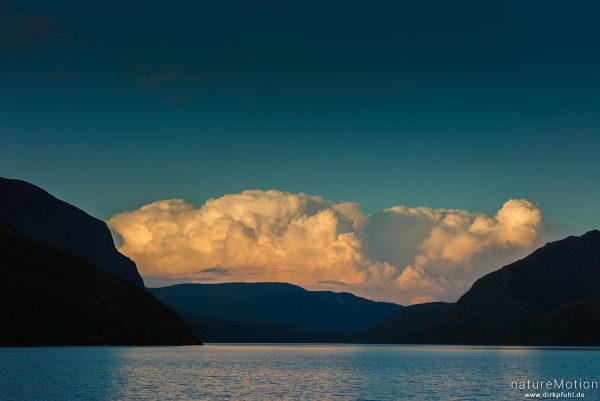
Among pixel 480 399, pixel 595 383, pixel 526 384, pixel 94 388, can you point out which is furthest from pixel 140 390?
pixel 595 383

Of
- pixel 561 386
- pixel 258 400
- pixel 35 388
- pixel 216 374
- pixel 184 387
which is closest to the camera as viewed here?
pixel 258 400

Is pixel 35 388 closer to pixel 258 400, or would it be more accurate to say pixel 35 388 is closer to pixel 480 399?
pixel 258 400

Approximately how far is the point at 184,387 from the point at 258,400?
2046 centimetres

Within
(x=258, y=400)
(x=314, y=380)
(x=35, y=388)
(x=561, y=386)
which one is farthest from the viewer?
(x=314, y=380)

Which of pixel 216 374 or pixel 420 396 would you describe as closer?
pixel 420 396

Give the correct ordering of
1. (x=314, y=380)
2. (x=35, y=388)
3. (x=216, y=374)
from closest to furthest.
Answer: (x=35, y=388), (x=314, y=380), (x=216, y=374)

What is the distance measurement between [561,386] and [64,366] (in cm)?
9482

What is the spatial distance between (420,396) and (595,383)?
132 ft

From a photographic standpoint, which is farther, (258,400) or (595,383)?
(595,383)

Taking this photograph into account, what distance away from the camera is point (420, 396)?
97938mm

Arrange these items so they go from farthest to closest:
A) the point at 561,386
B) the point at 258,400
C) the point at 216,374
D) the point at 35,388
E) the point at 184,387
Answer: the point at 216,374, the point at 561,386, the point at 184,387, the point at 35,388, the point at 258,400

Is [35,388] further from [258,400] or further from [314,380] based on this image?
[314,380]

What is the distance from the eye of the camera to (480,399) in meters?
94.6

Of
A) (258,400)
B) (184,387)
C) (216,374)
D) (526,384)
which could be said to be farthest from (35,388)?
(526,384)
